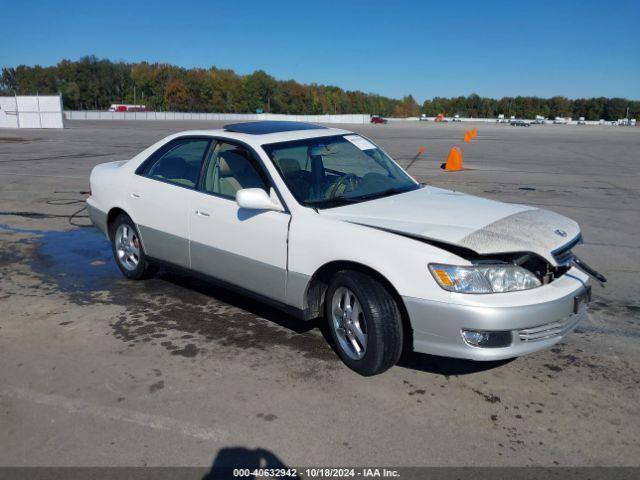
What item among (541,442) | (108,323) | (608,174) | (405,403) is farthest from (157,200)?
(608,174)

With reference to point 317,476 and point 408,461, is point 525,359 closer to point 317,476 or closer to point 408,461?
point 408,461

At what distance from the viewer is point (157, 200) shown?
516cm

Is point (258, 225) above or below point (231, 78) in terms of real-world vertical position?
below

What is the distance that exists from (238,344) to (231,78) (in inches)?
5321

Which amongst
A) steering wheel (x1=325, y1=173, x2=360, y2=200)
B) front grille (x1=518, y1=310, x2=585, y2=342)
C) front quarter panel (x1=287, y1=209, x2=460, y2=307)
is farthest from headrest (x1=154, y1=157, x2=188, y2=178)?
front grille (x1=518, y1=310, x2=585, y2=342)

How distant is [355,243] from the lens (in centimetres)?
364

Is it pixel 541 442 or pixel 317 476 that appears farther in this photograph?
pixel 541 442

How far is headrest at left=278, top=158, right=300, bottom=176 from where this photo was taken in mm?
4379

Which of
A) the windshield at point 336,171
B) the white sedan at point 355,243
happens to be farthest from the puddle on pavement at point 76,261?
the windshield at point 336,171

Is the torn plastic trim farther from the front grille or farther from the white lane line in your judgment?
the white lane line

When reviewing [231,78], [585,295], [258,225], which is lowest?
[585,295]

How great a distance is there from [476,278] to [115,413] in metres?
2.25

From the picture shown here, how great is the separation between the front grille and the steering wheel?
1.70 m

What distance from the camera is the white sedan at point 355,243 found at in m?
A: 3.36
